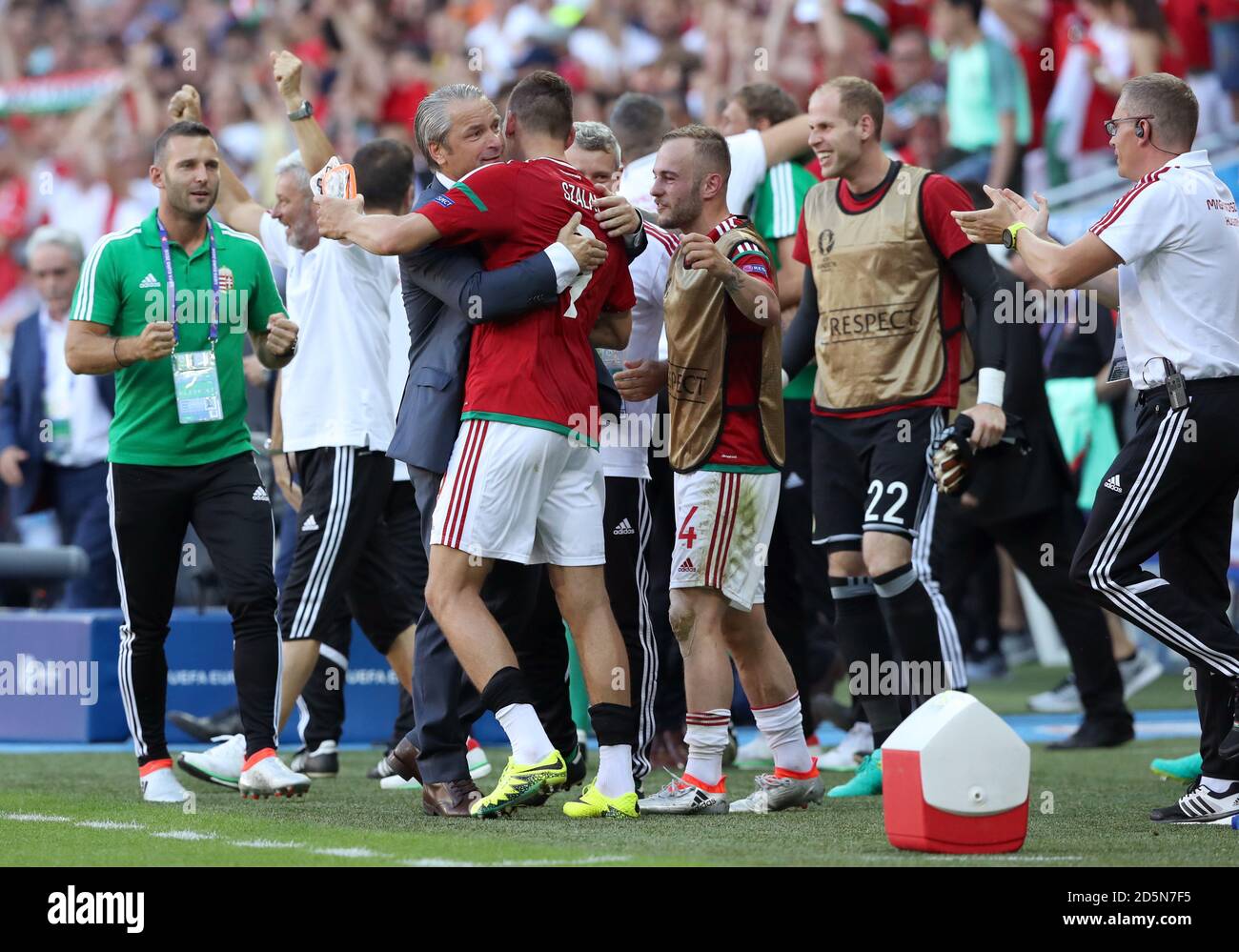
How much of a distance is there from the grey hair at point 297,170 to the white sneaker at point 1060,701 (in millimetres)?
5281

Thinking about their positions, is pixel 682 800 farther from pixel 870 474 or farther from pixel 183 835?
pixel 183 835

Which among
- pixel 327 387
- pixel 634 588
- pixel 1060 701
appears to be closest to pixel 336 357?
pixel 327 387

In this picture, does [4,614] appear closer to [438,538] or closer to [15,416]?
[15,416]

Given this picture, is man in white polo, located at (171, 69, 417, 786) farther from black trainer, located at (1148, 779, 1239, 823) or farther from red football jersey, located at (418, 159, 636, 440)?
black trainer, located at (1148, 779, 1239, 823)

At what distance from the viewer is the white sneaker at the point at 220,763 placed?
6625 millimetres

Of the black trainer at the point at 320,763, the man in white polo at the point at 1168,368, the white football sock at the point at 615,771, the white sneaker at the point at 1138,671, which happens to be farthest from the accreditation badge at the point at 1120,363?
the white sneaker at the point at 1138,671


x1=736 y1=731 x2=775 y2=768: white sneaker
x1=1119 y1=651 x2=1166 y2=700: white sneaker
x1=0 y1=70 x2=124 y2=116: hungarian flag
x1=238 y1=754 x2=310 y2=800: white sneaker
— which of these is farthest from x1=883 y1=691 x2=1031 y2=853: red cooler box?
x1=0 y1=70 x2=124 y2=116: hungarian flag

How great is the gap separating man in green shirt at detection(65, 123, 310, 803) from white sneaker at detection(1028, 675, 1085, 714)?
17.4 feet

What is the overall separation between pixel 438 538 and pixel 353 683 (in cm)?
390

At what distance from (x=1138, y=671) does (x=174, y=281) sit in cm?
699

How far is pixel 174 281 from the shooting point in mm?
6523
